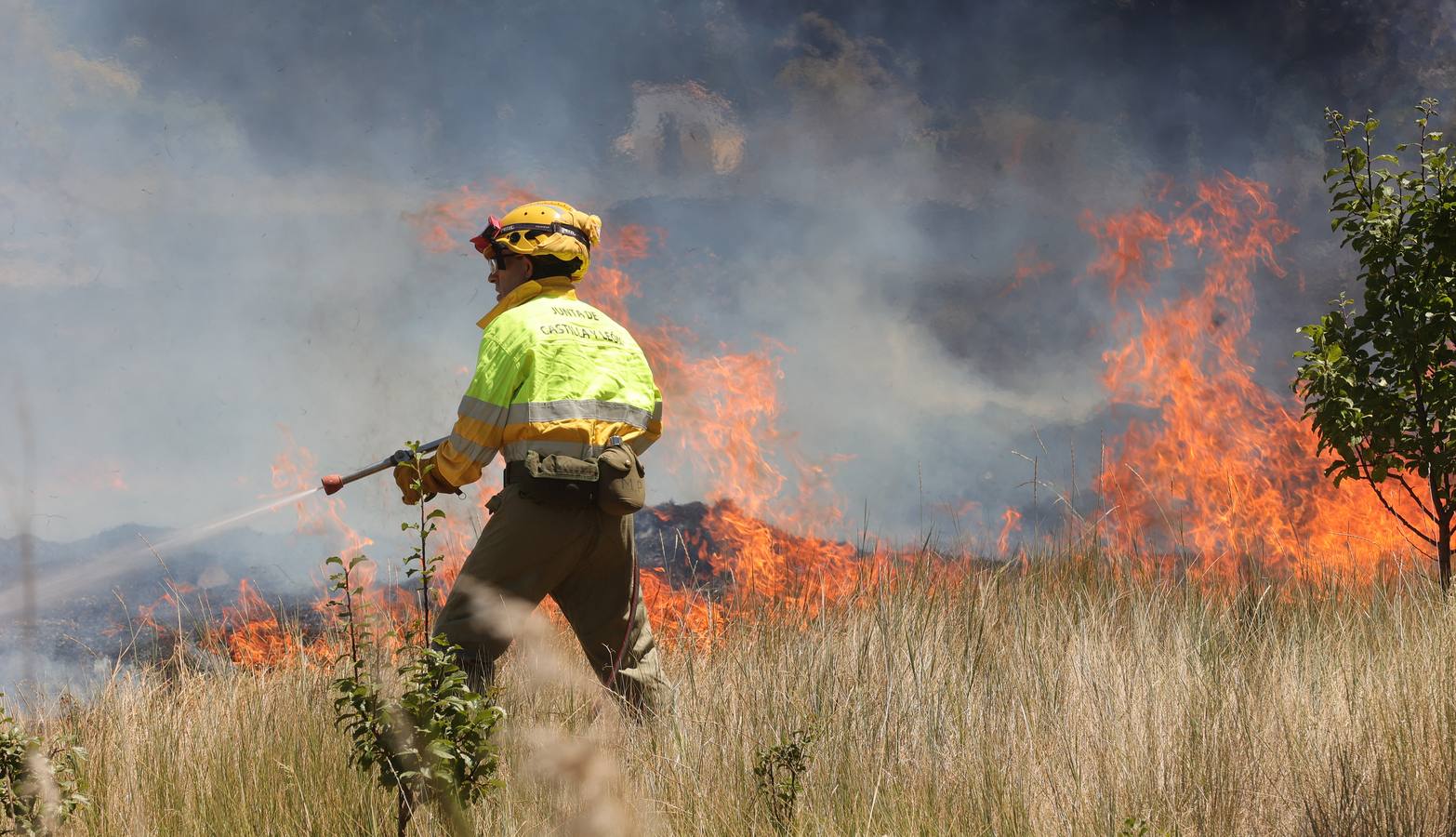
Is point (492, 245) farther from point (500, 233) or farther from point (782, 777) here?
point (782, 777)

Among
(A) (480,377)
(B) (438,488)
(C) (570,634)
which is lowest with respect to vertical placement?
(C) (570,634)

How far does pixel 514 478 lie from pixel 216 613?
292cm

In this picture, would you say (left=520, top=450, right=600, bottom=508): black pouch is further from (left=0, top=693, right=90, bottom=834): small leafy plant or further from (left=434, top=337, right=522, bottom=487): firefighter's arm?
(left=0, top=693, right=90, bottom=834): small leafy plant

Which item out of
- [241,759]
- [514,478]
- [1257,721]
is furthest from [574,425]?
[1257,721]

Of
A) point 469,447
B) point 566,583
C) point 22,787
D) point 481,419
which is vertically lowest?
point 22,787

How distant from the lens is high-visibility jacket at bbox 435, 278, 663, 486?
4266 mm

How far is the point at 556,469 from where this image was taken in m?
4.22

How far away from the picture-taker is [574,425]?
4.33 m

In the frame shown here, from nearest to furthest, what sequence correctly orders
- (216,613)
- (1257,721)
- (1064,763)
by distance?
(1064,763)
(1257,721)
(216,613)

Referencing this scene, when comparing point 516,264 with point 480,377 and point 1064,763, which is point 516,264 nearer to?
point 480,377

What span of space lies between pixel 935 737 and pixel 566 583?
5.28 feet

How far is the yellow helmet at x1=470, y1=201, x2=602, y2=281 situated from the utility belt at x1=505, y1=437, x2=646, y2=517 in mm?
894

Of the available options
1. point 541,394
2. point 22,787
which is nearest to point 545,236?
point 541,394

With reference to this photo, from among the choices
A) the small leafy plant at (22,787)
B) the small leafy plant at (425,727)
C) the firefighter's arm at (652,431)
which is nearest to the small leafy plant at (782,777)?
the small leafy plant at (425,727)
